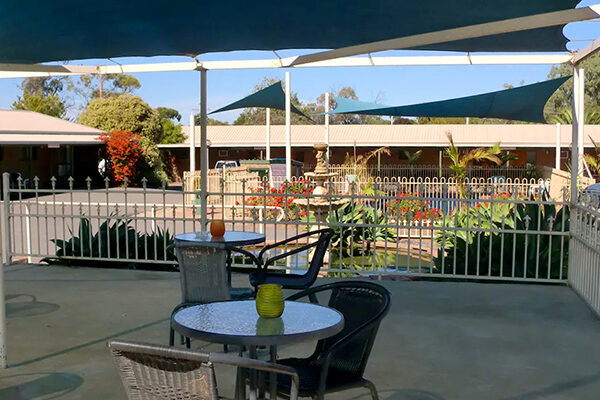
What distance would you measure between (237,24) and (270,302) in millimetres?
2664

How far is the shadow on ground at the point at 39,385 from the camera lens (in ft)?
13.1

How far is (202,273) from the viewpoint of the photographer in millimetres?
4332

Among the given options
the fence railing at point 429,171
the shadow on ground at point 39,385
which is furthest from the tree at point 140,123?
the shadow on ground at point 39,385

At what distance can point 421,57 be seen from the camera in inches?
274

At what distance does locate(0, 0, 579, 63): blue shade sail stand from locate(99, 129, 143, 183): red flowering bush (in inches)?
1030

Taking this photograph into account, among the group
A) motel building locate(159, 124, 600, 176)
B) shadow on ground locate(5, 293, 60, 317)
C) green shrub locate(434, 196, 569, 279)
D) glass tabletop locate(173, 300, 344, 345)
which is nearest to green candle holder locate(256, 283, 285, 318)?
glass tabletop locate(173, 300, 344, 345)

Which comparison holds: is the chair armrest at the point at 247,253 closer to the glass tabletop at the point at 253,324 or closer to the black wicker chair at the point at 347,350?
the black wicker chair at the point at 347,350

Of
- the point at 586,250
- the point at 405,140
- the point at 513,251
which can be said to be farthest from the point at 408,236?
the point at 405,140

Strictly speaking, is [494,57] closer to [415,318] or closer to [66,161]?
[415,318]

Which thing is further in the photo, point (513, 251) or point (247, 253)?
point (513, 251)

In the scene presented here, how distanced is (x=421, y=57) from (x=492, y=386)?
3.78 m

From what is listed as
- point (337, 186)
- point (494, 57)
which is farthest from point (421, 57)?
point (337, 186)

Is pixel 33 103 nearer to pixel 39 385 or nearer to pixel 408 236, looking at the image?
pixel 408 236

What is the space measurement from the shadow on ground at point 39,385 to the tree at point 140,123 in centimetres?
3007
